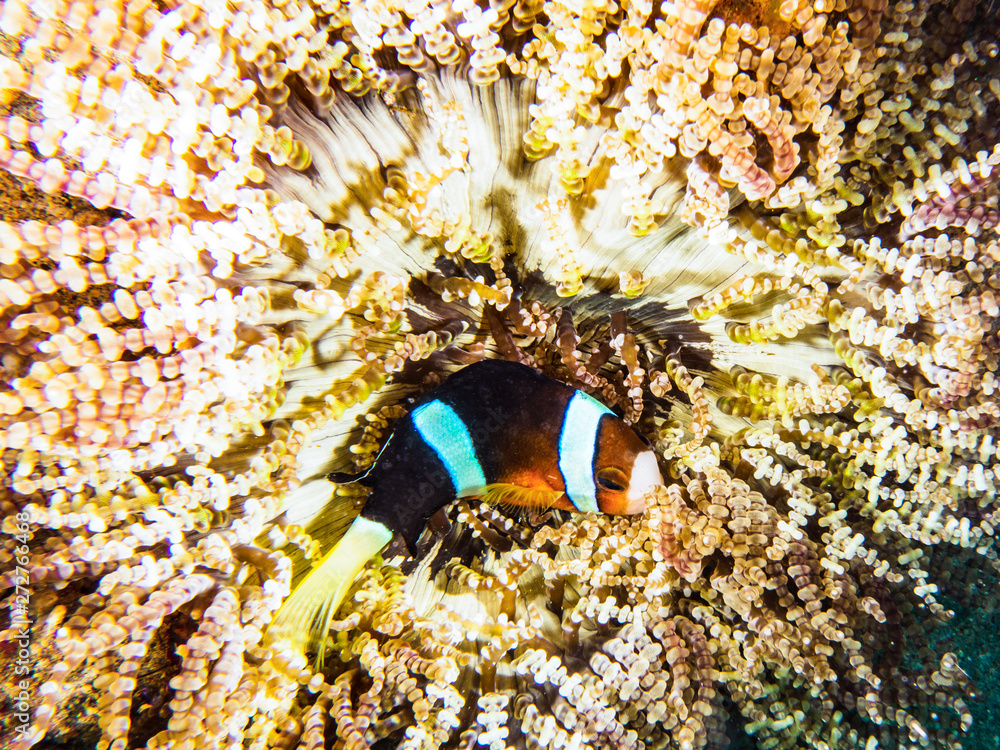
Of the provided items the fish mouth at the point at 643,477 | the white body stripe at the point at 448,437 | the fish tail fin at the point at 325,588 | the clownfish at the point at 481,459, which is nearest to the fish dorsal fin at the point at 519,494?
the clownfish at the point at 481,459

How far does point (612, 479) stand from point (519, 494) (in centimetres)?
33

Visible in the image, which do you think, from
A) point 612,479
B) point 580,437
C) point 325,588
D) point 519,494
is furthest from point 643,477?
point 325,588

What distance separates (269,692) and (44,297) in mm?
1220

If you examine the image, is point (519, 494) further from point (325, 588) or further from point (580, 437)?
point (325, 588)

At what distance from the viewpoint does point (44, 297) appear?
4.73 ft

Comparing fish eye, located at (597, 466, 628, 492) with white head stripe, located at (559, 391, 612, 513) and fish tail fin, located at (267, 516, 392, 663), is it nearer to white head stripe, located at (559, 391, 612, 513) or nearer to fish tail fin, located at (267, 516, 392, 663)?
white head stripe, located at (559, 391, 612, 513)

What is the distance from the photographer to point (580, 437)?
1758 millimetres

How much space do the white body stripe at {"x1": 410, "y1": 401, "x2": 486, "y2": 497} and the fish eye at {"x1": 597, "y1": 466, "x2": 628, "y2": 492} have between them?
40 cm

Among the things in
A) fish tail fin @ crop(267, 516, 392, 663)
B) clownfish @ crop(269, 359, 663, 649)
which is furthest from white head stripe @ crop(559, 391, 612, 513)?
fish tail fin @ crop(267, 516, 392, 663)

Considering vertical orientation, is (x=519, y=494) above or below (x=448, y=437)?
below

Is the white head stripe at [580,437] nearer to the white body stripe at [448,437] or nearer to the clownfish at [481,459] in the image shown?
the clownfish at [481,459]

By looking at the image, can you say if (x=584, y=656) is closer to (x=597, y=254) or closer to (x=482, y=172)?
(x=597, y=254)

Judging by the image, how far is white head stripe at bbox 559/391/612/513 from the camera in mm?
1751

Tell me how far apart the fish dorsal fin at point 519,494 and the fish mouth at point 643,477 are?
9.4 inches
